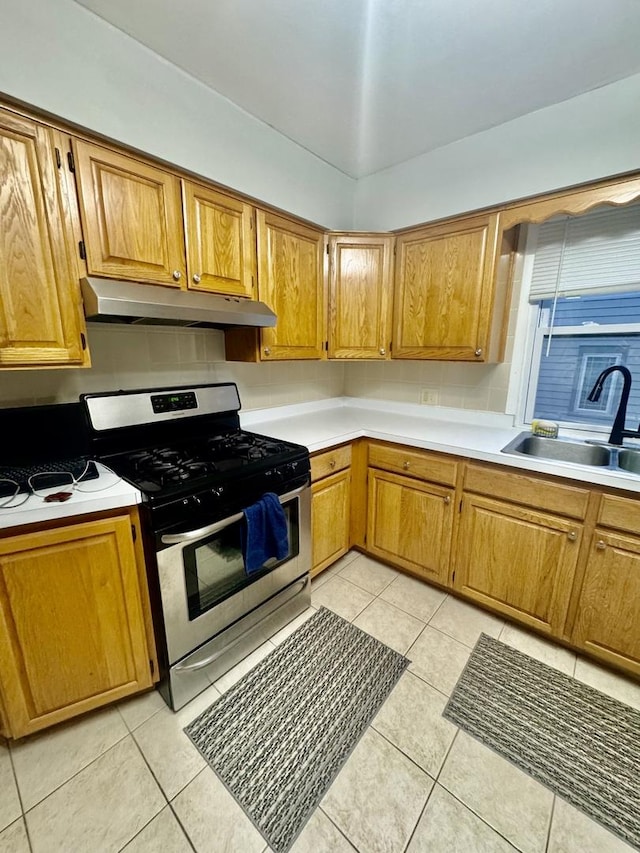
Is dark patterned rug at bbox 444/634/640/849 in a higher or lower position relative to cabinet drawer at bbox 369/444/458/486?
lower

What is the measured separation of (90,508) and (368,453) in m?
1.48

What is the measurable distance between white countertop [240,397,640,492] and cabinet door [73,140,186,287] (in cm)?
99

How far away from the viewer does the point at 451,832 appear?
1046 millimetres

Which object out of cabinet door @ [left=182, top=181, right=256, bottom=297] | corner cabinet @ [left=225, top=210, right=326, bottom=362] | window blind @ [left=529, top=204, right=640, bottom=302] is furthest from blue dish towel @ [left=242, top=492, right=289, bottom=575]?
window blind @ [left=529, top=204, right=640, bottom=302]

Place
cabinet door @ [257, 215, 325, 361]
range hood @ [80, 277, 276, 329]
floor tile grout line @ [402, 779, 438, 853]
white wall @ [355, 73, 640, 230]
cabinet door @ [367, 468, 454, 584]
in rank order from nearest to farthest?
floor tile grout line @ [402, 779, 438, 853], range hood @ [80, 277, 276, 329], white wall @ [355, 73, 640, 230], cabinet door @ [257, 215, 325, 361], cabinet door @ [367, 468, 454, 584]

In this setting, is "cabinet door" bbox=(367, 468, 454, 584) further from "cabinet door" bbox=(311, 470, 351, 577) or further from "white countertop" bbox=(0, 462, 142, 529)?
"white countertop" bbox=(0, 462, 142, 529)

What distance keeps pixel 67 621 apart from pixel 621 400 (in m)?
2.55

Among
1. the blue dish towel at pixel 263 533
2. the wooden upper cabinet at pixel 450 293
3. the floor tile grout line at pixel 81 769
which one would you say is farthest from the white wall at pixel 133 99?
the floor tile grout line at pixel 81 769

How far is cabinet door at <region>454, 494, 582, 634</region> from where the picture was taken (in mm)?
1580

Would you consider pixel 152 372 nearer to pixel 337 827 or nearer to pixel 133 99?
pixel 133 99

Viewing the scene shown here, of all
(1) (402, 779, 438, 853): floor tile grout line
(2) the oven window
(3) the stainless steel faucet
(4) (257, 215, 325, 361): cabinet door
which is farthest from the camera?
(4) (257, 215, 325, 361): cabinet door

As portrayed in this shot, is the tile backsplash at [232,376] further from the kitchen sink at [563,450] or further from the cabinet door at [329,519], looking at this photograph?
the cabinet door at [329,519]

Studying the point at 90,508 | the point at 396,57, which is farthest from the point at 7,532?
the point at 396,57

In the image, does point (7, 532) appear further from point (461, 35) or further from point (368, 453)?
A: point (461, 35)
